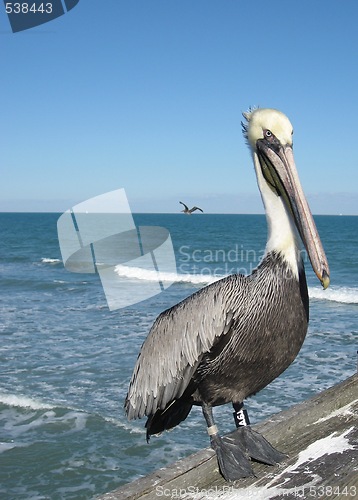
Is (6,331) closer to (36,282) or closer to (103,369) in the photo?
(103,369)

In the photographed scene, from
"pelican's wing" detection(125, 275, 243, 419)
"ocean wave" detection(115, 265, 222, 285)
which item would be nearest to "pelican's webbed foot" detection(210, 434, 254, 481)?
"pelican's wing" detection(125, 275, 243, 419)

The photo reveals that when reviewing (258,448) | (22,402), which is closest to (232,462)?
(258,448)

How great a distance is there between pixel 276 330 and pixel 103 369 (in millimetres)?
6841

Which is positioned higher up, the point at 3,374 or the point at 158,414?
the point at 158,414

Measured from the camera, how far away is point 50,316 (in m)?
13.3

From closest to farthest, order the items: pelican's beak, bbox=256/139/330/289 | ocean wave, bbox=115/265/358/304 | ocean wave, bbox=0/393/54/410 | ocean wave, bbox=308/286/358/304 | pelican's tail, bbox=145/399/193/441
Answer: pelican's beak, bbox=256/139/330/289, pelican's tail, bbox=145/399/193/441, ocean wave, bbox=0/393/54/410, ocean wave, bbox=308/286/358/304, ocean wave, bbox=115/265/358/304

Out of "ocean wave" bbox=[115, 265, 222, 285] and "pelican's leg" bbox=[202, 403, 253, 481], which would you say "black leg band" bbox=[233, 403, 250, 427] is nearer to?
"pelican's leg" bbox=[202, 403, 253, 481]

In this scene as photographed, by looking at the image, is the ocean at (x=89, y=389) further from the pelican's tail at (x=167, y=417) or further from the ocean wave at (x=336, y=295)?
the pelican's tail at (x=167, y=417)

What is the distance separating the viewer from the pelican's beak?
2.00 meters

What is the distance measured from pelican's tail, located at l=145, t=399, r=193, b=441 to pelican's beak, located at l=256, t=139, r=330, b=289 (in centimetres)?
92

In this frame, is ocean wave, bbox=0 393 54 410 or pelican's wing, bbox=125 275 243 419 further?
ocean wave, bbox=0 393 54 410

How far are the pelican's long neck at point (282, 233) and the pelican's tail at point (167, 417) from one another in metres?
0.79

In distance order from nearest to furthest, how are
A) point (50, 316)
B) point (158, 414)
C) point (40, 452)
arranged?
point (158, 414), point (40, 452), point (50, 316)

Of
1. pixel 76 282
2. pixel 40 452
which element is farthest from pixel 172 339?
pixel 76 282
